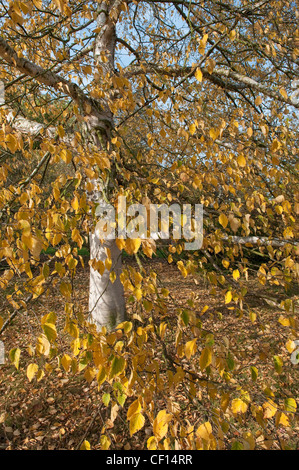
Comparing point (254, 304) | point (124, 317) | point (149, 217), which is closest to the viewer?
point (149, 217)

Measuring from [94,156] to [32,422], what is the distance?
260 centimetres

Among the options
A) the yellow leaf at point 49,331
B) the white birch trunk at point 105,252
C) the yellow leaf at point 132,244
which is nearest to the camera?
the yellow leaf at point 49,331

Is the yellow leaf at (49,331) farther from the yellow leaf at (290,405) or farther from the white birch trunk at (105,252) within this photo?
the white birch trunk at (105,252)

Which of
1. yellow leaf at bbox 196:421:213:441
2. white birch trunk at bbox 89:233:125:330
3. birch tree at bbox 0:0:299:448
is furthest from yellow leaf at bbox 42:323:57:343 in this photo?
white birch trunk at bbox 89:233:125:330

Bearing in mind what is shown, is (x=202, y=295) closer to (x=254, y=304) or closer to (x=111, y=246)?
(x=254, y=304)

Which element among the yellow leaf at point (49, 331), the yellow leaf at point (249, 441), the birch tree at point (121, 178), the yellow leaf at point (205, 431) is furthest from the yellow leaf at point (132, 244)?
the yellow leaf at point (249, 441)

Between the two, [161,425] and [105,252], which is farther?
[105,252]

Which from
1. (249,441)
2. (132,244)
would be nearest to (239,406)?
(249,441)

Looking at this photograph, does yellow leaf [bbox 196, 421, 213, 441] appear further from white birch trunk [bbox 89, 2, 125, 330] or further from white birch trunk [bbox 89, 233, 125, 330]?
white birch trunk [bbox 89, 233, 125, 330]

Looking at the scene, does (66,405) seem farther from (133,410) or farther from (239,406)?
(239,406)

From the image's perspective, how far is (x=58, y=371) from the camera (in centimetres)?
349

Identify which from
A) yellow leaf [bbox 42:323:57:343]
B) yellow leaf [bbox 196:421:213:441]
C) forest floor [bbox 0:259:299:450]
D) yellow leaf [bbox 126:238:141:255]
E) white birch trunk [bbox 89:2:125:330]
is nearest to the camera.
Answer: yellow leaf [bbox 196:421:213:441]

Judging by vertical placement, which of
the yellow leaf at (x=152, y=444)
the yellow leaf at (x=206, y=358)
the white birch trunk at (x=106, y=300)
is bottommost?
the white birch trunk at (x=106, y=300)

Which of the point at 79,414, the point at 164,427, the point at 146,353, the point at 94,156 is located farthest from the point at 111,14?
the point at 79,414
